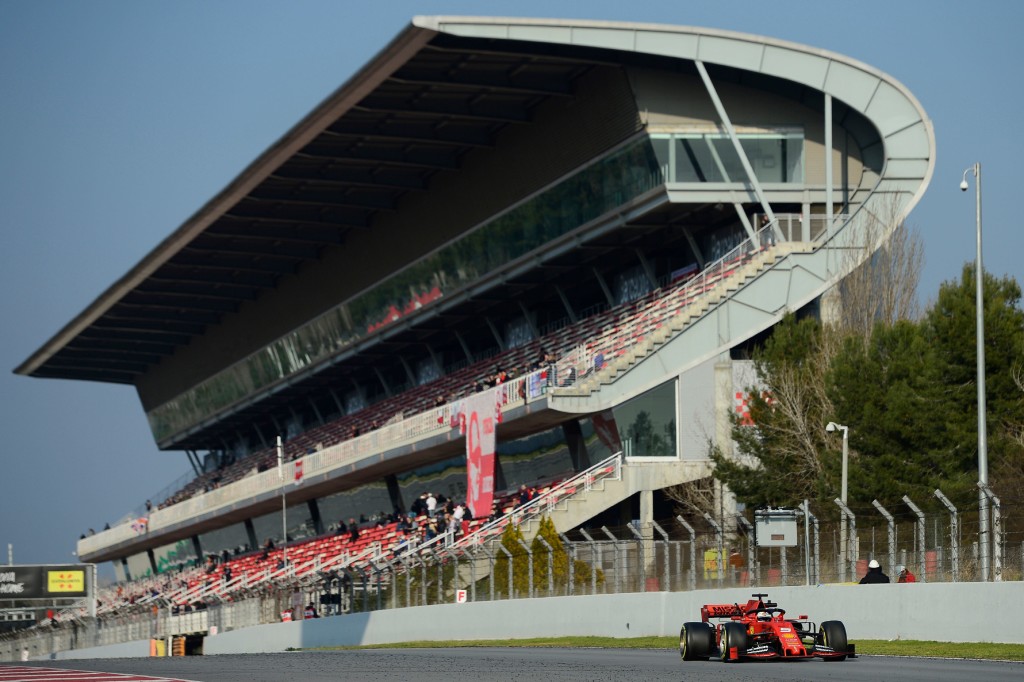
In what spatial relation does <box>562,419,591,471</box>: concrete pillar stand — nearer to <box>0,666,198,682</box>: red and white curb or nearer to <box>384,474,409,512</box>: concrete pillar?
<box>384,474,409,512</box>: concrete pillar

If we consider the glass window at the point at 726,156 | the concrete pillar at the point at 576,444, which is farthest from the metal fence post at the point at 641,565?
the glass window at the point at 726,156

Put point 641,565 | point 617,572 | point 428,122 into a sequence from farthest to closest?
point 428,122 → point 617,572 → point 641,565

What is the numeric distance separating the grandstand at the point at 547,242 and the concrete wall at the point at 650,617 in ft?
12.6

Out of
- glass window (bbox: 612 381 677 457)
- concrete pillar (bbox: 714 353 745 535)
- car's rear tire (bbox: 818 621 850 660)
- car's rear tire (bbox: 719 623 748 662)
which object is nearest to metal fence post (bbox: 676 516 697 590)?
car's rear tire (bbox: 719 623 748 662)

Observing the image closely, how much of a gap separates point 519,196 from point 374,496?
16.0 m

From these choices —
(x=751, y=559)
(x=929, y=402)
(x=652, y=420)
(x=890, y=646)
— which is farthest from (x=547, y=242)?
(x=890, y=646)

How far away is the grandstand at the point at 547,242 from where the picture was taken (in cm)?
4741

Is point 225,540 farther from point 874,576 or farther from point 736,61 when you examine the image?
point 874,576

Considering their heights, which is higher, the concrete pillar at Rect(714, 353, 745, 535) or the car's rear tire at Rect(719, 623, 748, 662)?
the concrete pillar at Rect(714, 353, 745, 535)

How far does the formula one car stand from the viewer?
22.6m

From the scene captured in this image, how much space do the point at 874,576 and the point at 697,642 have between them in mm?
5214

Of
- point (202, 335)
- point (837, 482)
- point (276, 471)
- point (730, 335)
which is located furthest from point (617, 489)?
point (202, 335)

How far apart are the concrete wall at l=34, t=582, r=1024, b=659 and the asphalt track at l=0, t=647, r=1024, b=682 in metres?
2.21

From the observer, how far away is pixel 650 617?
32.9 metres
